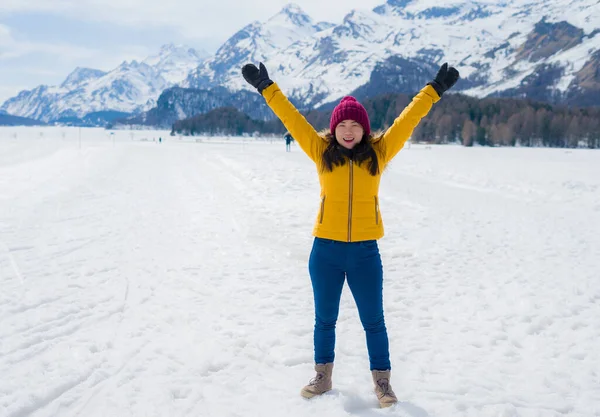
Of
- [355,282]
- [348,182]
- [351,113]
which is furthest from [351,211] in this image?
[351,113]

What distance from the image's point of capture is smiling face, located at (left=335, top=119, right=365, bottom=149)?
345 cm

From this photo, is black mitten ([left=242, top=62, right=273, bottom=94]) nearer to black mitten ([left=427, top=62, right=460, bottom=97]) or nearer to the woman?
the woman

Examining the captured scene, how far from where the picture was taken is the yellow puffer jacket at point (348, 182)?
350 centimetres

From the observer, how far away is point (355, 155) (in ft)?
11.4

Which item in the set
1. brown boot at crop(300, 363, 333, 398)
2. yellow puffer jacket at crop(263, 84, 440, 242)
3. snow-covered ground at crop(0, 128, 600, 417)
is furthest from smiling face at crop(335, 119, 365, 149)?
snow-covered ground at crop(0, 128, 600, 417)

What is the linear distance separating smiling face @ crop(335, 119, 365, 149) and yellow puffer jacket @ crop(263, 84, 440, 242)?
0.16 metres

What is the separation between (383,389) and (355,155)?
193 centimetres

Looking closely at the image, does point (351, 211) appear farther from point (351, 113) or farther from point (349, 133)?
point (351, 113)

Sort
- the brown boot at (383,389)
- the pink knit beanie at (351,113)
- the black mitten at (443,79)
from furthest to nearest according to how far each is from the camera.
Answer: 1. the black mitten at (443,79)
2. the brown boot at (383,389)
3. the pink knit beanie at (351,113)

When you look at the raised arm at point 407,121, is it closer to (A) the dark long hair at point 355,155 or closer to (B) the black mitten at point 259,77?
(A) the dark long hair at point 355,155

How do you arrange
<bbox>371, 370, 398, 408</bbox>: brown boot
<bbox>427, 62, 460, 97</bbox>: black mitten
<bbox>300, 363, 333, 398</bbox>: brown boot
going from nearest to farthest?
<bbox>371, 370, 398, 408</bbox>: brown boot
<bbox>300, 363, 333, 398</bbox>: brown boot
<bbox>427, 62, 460, 97</bbox>: black mitten

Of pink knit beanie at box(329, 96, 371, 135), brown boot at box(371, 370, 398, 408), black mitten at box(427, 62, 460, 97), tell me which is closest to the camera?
pink knit beanie at box(329, 96, 371, 135)

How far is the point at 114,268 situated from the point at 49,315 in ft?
6.17

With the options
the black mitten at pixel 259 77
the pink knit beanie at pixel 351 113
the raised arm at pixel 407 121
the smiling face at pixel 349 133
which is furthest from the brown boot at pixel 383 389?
the black mitten at pixel 259 77
